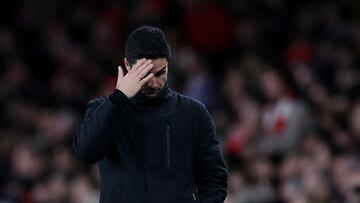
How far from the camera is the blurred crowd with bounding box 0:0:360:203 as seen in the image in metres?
10.6

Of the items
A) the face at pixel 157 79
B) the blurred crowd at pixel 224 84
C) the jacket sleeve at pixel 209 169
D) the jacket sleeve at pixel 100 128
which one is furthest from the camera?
the blurred crowd at pixel 224 84

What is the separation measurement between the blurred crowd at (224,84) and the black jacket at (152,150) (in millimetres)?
3052

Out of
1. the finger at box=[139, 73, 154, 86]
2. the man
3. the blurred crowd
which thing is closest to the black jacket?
the man

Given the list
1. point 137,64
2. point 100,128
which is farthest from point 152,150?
point 137,64

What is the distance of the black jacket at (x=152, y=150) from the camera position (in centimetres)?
568

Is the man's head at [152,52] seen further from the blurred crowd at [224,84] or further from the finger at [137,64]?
the blurred crowd at [224,84]

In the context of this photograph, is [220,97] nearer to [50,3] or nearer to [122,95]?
[50,3]

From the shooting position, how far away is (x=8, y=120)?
1437cm

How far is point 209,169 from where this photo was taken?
19.5ft

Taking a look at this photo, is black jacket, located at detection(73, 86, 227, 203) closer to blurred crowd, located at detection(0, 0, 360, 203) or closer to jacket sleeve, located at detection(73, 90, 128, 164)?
jacket sleeve, located at detection(73, 90, 128, 164)

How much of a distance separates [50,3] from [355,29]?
202 inches

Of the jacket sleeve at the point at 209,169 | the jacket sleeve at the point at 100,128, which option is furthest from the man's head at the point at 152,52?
the jacket sleeve at the point at 209,169

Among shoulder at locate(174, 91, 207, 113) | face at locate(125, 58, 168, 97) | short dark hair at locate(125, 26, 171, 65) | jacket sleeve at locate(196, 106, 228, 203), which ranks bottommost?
jacket sleeve at locate(196, 106, 228, 203)

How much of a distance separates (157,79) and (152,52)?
13 centimetres
